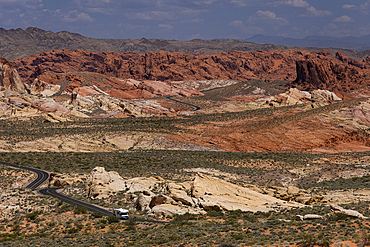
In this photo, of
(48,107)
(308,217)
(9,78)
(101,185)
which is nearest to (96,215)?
(101,185)

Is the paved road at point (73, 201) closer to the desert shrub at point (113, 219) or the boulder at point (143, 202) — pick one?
the desert shrub at point (113, 219)

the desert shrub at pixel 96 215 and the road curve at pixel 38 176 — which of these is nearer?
the desert shrub at pixel 96 215

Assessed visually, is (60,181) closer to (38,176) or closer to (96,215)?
(38,176)

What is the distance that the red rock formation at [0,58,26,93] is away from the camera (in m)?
117

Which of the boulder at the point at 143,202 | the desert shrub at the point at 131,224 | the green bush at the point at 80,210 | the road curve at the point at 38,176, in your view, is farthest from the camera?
the road curve at the point at 38,176

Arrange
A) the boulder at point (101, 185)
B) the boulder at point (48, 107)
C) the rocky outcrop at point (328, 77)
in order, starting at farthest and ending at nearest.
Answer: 1. the rocky outcrop at point (328, 77)
2. the boulder at point (48, 107)
3. the boulder at point (101, 185)

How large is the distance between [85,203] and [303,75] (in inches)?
5865

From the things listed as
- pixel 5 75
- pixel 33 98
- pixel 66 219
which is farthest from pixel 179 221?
pixel 5 75

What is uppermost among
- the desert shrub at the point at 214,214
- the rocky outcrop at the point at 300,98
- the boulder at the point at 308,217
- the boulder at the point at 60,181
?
the rocky outcrop at the point at 300,98

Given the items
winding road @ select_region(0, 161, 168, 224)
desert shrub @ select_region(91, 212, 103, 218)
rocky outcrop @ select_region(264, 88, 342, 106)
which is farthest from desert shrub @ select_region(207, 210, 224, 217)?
rocky outcrop @ select_region(264, 88, 342, 106)

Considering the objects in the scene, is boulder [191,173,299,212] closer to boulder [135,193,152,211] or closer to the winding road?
boulder [135,193,152,211]

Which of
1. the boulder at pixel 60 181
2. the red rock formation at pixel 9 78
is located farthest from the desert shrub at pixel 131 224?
the red rock formation at pixel 9 78

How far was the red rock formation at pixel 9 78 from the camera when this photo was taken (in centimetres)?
11707

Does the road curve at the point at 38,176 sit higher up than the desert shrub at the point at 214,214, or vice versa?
the desert shrub at the point at 214,214
